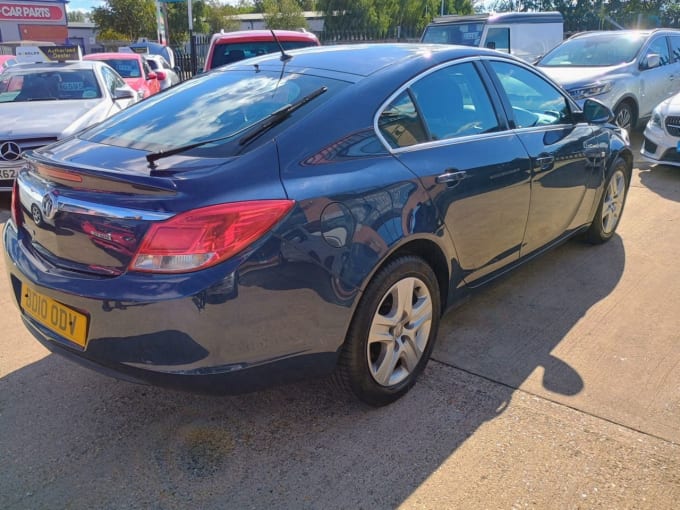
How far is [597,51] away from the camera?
9594 mm

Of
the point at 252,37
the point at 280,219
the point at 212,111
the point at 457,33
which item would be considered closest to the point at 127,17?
the point at 457,33

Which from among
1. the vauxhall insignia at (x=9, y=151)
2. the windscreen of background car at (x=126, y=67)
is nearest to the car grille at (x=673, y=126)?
the vauxhall insignia at (x=9, y=151)

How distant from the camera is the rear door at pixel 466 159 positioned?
2924mm

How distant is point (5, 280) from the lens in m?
4.38

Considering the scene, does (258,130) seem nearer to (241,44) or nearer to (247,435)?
(247,435)

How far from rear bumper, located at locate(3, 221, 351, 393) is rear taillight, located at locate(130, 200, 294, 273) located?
0.14 feet

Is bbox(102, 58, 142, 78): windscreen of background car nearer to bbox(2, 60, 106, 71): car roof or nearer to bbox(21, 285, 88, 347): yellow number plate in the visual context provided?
bbox(2, 60, 106, 71): car roof

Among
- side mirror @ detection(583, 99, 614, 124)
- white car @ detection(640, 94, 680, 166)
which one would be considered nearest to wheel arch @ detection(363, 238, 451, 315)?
side mirror @ detection(583, 99, 614, 124)

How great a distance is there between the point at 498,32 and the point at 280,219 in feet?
42.3

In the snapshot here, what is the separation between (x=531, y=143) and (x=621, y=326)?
122 cm

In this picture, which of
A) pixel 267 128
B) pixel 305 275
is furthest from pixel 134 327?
pixel 267 128

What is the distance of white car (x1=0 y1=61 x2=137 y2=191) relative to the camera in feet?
20.7

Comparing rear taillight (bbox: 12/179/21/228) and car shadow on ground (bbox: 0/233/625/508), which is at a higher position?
rear taillight (bbox: 12/179/21/228)

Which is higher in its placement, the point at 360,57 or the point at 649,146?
the point at 360,57
